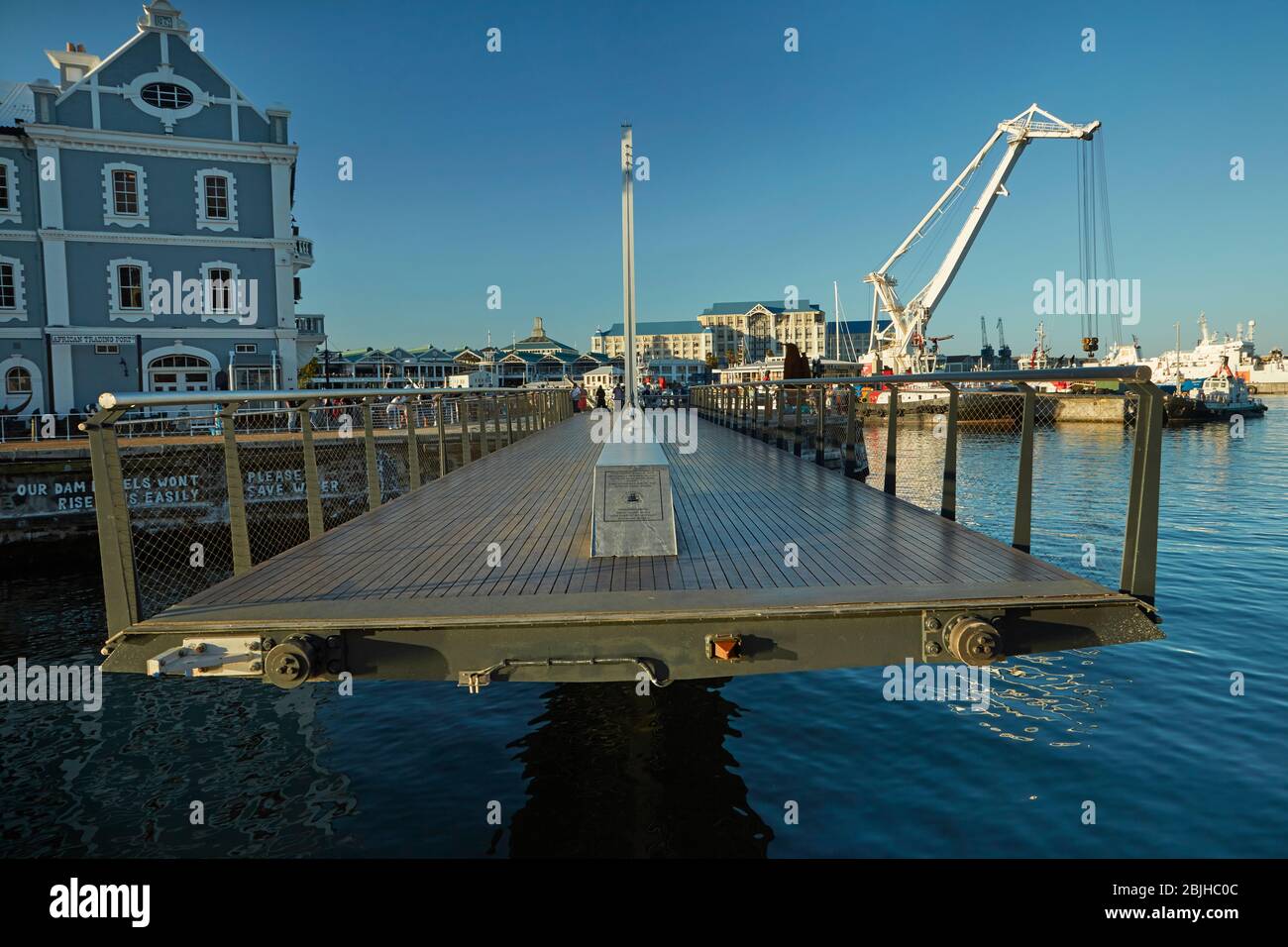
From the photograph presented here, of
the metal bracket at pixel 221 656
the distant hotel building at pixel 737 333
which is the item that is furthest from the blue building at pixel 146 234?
the distant hotel building at pixel 737 333

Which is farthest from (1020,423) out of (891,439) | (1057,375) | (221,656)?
(221,656)

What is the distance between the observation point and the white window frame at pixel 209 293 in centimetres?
3002

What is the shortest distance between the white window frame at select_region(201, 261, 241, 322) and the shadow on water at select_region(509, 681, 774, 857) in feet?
90.3

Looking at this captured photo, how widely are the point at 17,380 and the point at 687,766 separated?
3281 cm

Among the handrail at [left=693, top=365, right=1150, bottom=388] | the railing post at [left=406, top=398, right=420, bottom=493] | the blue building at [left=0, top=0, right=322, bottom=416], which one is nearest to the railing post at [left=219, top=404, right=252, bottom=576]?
the railing post at [left=406, top=398, right=420, bottom=493]

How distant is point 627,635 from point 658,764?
2777 mm

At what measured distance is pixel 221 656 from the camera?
4488mm

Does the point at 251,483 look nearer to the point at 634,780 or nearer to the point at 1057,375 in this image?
the point at 634,780

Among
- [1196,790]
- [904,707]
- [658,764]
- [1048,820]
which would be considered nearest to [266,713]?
[658,764]

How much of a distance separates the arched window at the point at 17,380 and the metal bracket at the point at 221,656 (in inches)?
1267

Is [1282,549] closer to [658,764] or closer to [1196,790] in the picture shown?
[1196,790]

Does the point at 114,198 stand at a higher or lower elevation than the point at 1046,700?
higher

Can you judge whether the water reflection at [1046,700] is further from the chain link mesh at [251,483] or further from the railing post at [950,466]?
the chain link mesh at [251,483]
